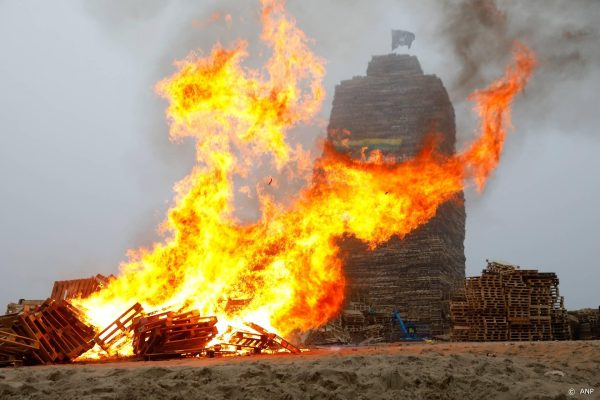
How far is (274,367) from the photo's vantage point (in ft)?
34.1

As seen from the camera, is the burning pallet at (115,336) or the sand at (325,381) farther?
the burning pallet at (115,336)

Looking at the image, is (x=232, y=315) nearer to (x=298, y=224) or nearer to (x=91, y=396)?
(x=298, y=224)

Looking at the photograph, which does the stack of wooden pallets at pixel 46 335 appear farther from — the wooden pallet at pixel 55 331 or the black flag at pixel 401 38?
the black flag at pixel 401 38

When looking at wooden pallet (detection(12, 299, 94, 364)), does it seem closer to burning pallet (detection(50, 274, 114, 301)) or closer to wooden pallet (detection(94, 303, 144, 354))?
wooden pallet (detection(94, 303, 144, 354))

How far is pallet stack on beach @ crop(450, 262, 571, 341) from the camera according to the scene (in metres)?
23.7

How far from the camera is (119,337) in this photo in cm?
1602

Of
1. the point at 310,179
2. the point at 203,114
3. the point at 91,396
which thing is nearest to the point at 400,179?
the point at 203,114

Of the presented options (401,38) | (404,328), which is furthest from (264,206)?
(401,38)

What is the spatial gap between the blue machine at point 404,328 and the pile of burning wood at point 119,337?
1648cm

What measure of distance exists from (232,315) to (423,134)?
1044 inches

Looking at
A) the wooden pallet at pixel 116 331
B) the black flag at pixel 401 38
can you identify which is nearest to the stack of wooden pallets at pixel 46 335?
the wooden pallet at pixel 116 331

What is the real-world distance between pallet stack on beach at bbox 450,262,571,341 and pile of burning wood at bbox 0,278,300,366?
11.2 meters

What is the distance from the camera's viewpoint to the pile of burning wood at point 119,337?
14844 millimetres

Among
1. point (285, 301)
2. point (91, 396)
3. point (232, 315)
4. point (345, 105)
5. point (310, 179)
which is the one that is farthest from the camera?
point (345, 105)
